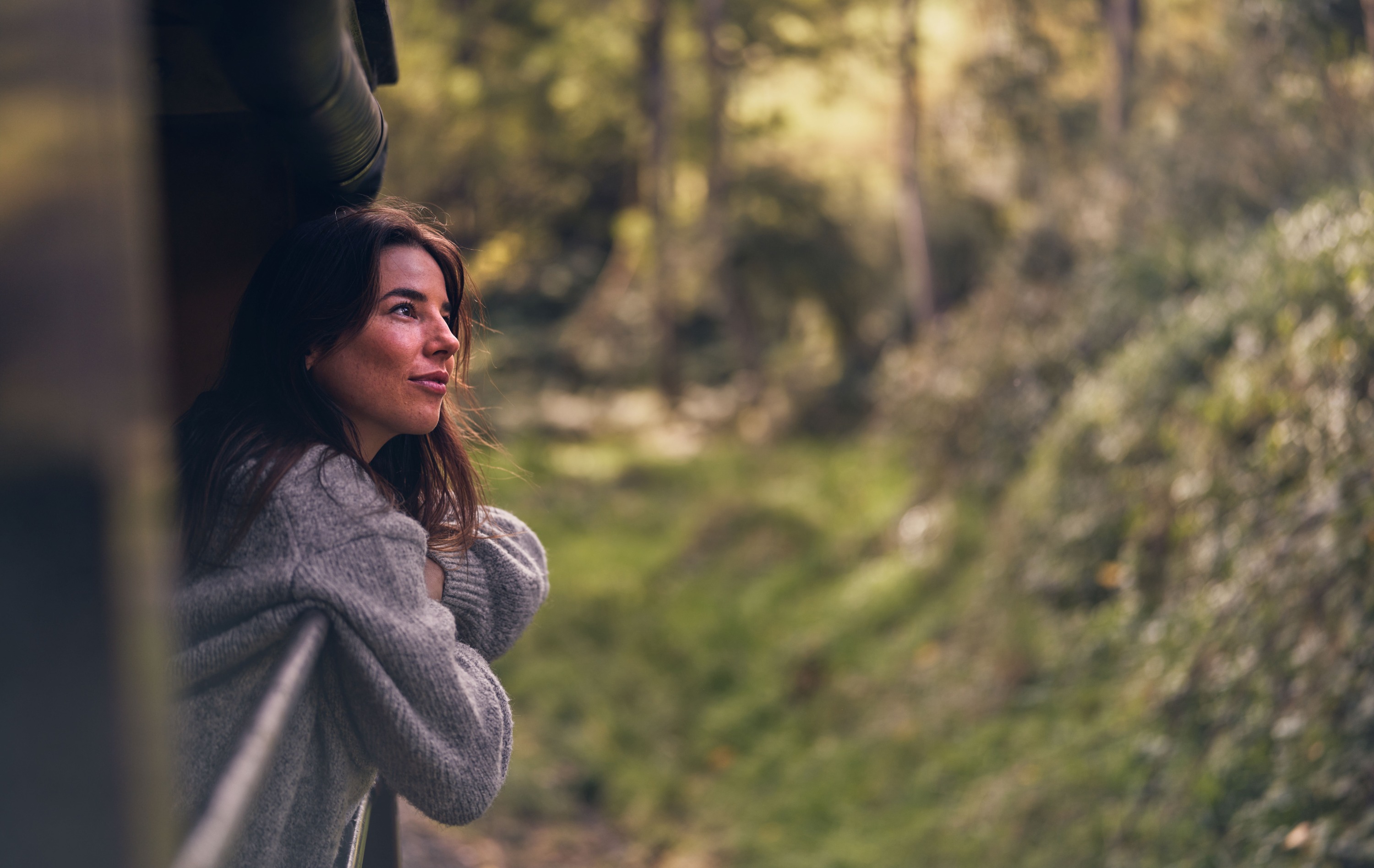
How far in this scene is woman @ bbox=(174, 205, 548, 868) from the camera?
1257mm

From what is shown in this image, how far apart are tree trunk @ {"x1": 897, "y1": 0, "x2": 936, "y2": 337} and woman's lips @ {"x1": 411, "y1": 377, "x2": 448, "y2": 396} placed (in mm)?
10386

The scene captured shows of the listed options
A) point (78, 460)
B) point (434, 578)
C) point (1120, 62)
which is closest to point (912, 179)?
point (1120, 62)

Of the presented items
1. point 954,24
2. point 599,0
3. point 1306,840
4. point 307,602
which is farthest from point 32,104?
point 599,0

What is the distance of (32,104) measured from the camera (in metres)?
0.46

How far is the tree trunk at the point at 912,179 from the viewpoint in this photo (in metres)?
11.7

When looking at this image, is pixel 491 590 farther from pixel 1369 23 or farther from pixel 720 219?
pixel 720 219

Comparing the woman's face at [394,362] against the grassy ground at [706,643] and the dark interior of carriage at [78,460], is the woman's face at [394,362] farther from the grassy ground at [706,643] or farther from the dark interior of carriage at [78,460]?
the grassy ground at [706,643]

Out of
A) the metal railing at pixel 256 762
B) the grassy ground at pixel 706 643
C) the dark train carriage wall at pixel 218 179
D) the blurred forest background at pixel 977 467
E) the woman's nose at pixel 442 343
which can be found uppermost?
the dark train carriage wall at pixel 218 179

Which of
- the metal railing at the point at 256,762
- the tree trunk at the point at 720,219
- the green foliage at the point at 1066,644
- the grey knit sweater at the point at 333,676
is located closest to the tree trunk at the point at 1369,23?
the green foliage at the point at 1066,644

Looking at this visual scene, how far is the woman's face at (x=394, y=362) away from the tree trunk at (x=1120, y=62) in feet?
27.6

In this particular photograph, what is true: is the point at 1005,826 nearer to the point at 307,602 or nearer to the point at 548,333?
the point at 307,602

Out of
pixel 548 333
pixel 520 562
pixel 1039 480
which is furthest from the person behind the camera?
pixel 548 333

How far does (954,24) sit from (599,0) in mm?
5791

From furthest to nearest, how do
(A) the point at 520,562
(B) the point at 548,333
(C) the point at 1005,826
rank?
1. (B) the point at 548,333
2. (C) the point at 1005,826
3. (A) the point at 520,562
